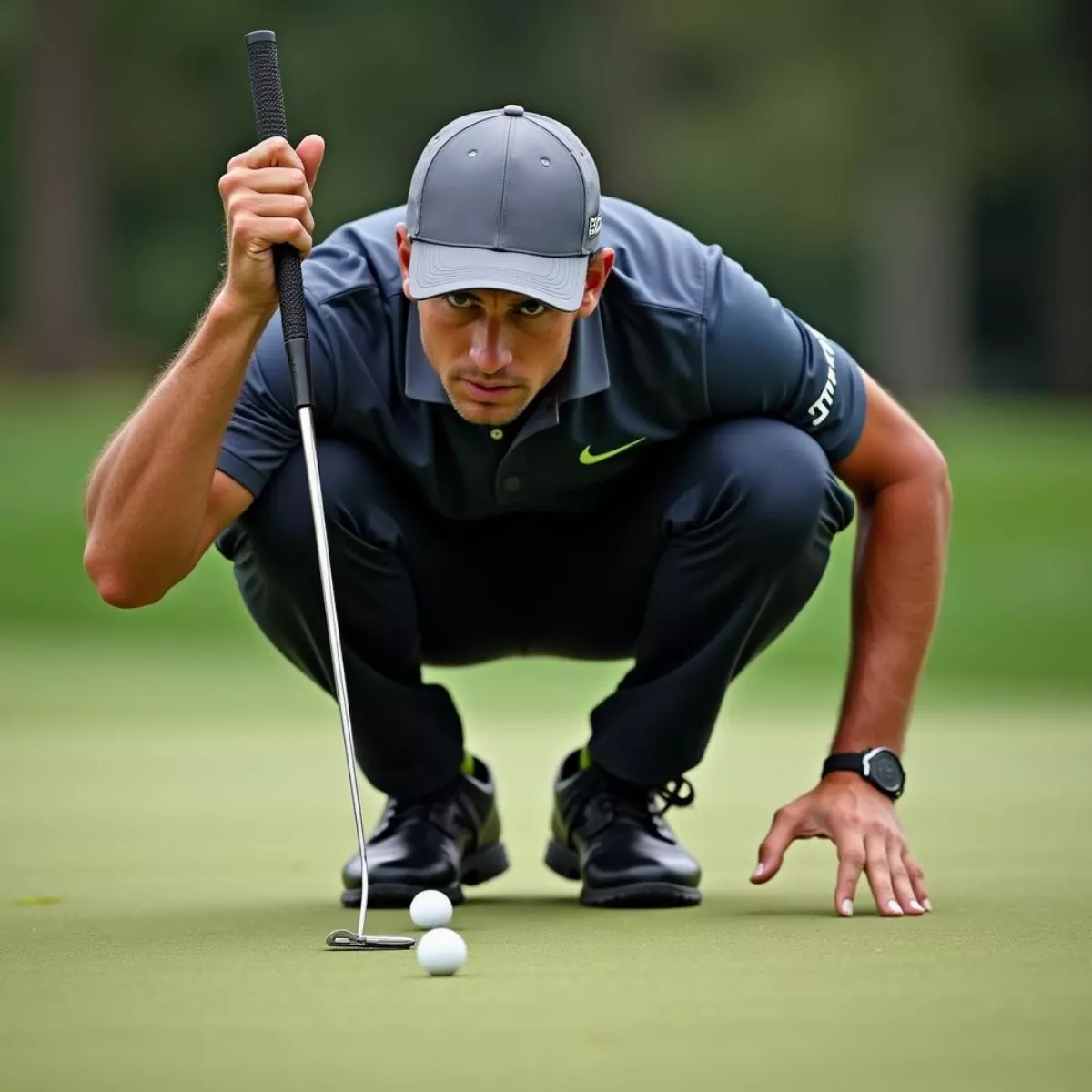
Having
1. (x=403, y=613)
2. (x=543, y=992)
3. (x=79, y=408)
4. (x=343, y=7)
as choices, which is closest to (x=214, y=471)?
(x=403, y=613)

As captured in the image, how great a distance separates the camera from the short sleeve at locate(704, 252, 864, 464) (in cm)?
370

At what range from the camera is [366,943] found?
3.08 metres

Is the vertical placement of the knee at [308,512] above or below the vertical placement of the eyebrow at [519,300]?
below

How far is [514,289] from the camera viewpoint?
3.31 meters

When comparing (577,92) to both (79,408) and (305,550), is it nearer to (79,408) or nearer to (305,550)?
(79,408)

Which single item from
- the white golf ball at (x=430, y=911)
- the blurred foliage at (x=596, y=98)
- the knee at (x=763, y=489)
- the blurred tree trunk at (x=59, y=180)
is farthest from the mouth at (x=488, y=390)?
the blurred foliage at (x=596, y=98)

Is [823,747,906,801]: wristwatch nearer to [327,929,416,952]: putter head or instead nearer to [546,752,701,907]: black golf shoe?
[546,752,701,907]: black golf shoe

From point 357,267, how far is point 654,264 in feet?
1.60

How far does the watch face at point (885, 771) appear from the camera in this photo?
11.9 feet

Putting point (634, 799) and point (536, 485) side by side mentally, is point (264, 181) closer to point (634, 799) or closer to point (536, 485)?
point (536, 485)

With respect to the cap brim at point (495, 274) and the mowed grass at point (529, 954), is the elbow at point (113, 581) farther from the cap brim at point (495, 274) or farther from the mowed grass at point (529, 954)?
the cap brim at point (495, 274)

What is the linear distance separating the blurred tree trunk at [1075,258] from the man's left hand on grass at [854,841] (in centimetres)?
2379

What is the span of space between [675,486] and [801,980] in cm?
132

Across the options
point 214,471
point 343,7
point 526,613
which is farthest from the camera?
point 343,7
